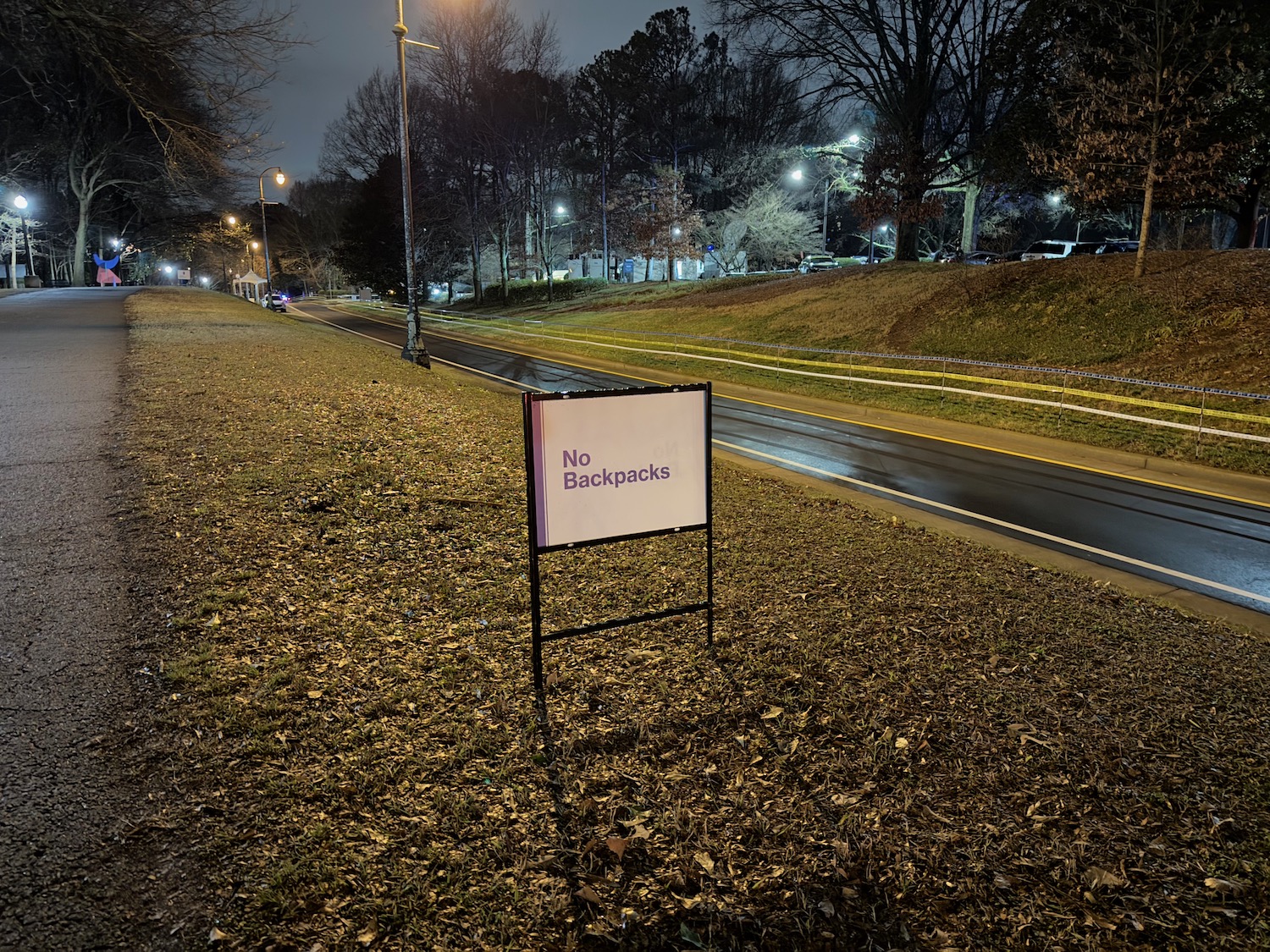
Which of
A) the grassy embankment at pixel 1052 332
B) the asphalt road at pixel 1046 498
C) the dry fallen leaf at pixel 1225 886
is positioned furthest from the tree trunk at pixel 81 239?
the dry fallen leaf at pixel 1225 886

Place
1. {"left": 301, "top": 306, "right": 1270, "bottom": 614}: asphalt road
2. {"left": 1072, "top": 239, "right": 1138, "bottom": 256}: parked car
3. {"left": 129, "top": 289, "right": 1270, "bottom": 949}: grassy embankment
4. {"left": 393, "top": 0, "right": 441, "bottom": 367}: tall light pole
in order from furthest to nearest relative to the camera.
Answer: {"left": 1072, "top": 239, "right": 1138, "bottom": 256}: parked car → {"left": 393, "top": 0, "right": 441, "bottom": 367}: tall light pole → {"left": 301, "top": 306, "right": 1270, "bottom": 614}: asphalt road → {"left": 129, "top": 289, "right": 1270, "bottom": 949}: grassy embankment

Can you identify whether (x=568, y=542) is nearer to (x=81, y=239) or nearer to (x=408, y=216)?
(x=408, y=216)

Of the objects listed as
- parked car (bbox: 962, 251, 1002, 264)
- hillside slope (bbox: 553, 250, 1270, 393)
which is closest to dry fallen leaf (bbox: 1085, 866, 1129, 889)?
hillside slope (bbox: 553, 250, 1270, 393)

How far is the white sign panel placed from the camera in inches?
161

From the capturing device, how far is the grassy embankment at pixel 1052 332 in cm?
1388

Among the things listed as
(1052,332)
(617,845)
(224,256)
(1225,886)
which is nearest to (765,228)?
(1052,332)

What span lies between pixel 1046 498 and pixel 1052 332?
11079mm

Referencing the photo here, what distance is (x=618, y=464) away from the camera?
4309 mm

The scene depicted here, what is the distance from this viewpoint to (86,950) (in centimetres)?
247

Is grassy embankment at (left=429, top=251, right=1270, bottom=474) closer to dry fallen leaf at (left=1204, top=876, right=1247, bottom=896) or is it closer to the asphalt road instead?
the asphalt road

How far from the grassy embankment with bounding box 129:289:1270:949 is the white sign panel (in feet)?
3.03

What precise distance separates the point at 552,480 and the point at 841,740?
78.9 inches

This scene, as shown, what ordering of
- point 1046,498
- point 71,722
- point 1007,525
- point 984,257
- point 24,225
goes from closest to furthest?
point 71,722, point 1007,525, point 1046,498, point 984,257, point 24,225

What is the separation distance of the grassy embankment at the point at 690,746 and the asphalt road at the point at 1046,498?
5.44ft
